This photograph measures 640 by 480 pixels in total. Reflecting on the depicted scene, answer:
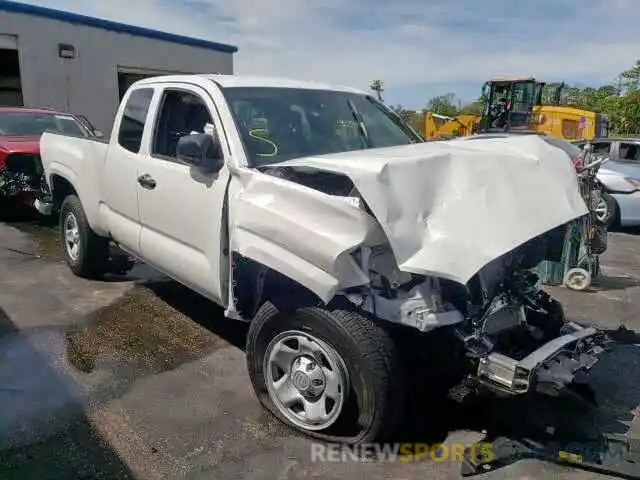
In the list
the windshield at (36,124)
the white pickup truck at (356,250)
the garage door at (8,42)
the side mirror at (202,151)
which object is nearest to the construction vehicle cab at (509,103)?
the windshield at (36,124)

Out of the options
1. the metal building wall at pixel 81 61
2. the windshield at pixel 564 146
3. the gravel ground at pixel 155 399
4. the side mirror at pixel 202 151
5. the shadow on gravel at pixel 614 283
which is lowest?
the shadow on gravel at pixel 614 283

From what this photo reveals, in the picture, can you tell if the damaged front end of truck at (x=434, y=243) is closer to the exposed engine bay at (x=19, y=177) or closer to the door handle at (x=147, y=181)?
the door handle at (x=147, y=181)

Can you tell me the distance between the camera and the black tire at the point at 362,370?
2844 millimetres

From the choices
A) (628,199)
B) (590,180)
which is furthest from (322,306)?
(628,199)

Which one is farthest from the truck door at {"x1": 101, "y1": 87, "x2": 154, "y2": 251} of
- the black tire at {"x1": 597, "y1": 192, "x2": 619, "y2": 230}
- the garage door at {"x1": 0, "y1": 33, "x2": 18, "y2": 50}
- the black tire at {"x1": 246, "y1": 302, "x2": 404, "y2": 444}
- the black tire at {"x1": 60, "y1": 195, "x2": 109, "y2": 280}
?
the garage door at {"x1": 0, "y1": 33, "x2": 18, "y2": 50}

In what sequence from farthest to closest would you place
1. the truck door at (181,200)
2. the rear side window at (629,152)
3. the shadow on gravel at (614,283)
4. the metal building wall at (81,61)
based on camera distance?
the metal building wall at (81,61), the rear side window at (629,152), the shadow on gravel at (614,283), the truck door at (181,200)

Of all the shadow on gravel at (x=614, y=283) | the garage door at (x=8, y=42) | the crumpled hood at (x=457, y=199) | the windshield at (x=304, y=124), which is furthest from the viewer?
the garage door at (x=8, y=42)

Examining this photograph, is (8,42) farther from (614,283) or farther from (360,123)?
(614,283)

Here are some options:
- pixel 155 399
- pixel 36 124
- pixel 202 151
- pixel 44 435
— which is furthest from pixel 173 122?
pixel 36 124

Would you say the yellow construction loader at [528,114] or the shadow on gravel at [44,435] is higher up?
the yellow construction loader at [528,114]

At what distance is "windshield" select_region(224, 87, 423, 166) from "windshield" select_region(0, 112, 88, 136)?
622 cm

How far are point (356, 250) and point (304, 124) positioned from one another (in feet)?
5.18

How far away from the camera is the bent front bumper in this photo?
2752 mm

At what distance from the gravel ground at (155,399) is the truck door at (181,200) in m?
0.64
